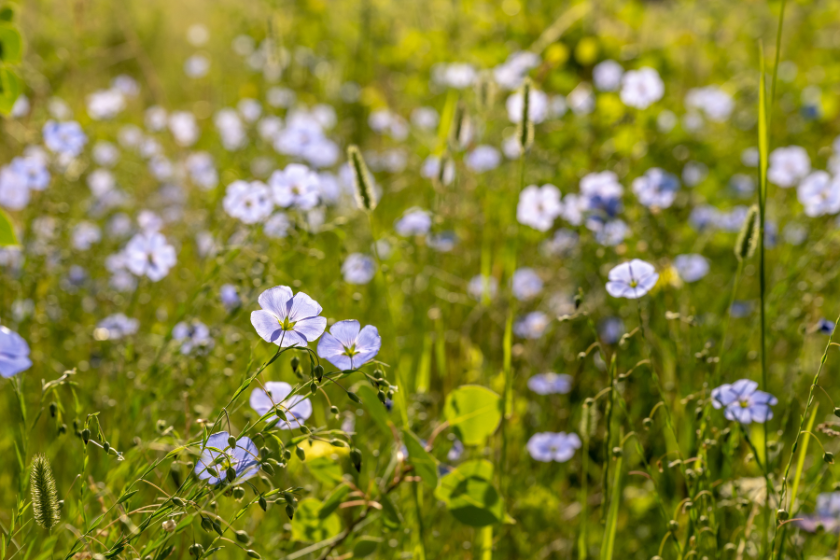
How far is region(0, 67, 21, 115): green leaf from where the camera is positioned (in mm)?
1355

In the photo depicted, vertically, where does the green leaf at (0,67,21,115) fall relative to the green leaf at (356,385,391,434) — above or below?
above

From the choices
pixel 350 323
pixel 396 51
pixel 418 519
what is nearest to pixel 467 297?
pixel 418 519

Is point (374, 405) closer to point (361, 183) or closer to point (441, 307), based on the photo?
point (361, 183)

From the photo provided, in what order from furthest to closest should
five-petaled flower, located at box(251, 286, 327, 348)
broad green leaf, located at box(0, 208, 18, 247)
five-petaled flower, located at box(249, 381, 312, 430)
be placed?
1. five-petaled flower, located at box(249, 381, 312, 430)
2. broad green leaf, located at box(0, 208, 18, 247)
3. five-petaled flower, located at box(251, 286, 327, 348)

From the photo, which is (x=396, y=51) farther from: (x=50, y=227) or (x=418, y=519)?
(x=418, y=519)

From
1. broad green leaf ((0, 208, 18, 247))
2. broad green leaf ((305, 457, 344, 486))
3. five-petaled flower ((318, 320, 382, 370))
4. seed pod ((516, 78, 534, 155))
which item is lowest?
broad green leaf ((305, 457, 344, 486))

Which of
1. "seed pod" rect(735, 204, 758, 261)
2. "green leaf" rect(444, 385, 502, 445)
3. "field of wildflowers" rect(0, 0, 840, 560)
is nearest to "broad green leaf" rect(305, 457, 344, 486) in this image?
"field of wildflowers" rect(0, 0, 840, 560)

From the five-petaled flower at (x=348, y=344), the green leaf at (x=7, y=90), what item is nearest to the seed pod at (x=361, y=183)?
the five-petaled flower at (x=348, y=344)

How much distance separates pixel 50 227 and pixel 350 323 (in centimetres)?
210

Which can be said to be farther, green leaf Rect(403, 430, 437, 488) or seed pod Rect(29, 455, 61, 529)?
green leaf Rect(403, 430, 437, 488)

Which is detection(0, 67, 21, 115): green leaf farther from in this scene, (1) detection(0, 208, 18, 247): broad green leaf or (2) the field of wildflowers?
(1) detection(0, 208, 18, 247): broad green leaf

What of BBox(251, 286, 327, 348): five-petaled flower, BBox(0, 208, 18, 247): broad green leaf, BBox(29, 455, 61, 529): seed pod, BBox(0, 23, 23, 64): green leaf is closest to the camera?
BBox(29, 455, 61, 529): seed pod

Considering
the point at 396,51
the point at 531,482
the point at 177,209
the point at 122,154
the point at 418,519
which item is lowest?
the point at 531,482

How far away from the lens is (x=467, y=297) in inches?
97.7
